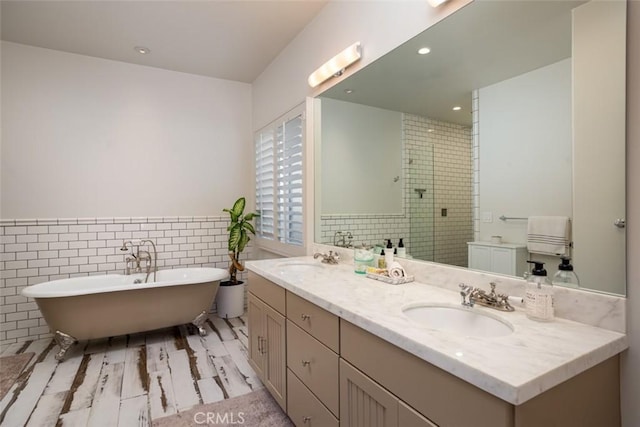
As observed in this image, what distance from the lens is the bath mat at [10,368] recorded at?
2.33 meters

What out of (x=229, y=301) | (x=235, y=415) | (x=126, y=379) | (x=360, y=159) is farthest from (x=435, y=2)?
(x=229, y=301)

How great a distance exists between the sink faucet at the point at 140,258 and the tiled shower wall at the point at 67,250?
0.06 m

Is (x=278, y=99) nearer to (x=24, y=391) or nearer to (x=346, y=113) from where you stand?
(x=346, y=113)

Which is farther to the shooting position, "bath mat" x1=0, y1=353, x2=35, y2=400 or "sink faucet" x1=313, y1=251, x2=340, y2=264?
"sink faucet" x1=313, y1=251, x2=340, y2=264

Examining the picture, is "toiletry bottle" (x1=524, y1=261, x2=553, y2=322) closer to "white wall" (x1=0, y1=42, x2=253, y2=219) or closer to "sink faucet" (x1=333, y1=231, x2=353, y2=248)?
"sink faucet" (x1=333, y1=231, x2=353, y2=248)

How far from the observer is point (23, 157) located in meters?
3.14

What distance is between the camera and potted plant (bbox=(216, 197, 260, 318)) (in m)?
3.72

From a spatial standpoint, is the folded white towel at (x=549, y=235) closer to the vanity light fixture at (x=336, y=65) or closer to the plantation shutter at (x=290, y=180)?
the vanity light fixture at (x=336, y=65)

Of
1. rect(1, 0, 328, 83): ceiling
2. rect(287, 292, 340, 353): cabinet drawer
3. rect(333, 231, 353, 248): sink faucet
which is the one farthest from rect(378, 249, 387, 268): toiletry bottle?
rect(1, 0, 328, 83): ceiling

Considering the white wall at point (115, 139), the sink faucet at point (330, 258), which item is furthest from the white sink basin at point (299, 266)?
the white wall at point (115, 139)

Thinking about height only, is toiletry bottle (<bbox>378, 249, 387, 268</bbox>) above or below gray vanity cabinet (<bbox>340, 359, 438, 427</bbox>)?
above

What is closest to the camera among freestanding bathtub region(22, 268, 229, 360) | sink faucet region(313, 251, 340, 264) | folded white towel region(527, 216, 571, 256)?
folded white towel region(527, 216, 571, 256)

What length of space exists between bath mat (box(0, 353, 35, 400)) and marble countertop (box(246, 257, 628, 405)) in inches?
Result: 97.8

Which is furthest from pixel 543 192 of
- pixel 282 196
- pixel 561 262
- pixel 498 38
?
pixel 282 196
